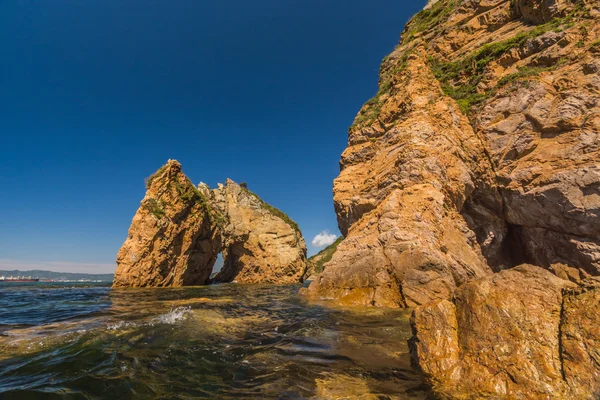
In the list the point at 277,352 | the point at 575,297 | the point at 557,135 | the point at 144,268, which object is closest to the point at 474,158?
the point at 557,135

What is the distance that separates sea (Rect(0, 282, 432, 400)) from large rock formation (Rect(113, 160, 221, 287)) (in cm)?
1768

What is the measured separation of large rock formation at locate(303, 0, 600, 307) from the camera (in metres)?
13.0

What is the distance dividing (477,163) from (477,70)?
7.71m

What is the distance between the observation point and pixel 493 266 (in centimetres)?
1900

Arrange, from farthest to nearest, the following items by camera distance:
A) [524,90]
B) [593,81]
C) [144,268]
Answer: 1. [144,268]
2. [524,90]
3. [593,81]

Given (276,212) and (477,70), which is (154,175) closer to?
(276,212)

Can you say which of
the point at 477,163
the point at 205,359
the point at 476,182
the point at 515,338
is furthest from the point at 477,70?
the point at 205,359

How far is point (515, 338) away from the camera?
3701mm

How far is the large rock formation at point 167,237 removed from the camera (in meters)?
24.6

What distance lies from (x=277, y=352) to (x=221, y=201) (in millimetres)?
40866

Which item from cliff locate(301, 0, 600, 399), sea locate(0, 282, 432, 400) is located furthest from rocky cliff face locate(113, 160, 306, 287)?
sea locate(0, 282, 432, 400)

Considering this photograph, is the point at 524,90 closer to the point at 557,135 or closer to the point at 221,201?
the point at 557,135

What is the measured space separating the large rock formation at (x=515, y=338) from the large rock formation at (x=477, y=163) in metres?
7.00

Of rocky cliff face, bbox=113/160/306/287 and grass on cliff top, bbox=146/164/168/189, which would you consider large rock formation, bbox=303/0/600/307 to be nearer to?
rocky cliff face, bbox=113/160/306/287
